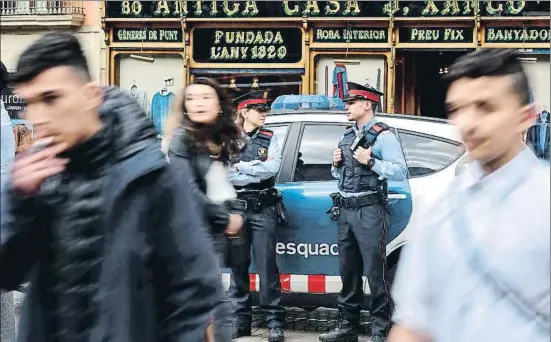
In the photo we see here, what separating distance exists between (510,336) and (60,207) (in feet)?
3.87

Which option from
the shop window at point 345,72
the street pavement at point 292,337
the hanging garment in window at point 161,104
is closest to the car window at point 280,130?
the street pavement at point 292,337

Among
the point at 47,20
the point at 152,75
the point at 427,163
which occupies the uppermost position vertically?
the point at 47,20

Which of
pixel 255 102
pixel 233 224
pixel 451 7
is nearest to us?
pixel 233 224

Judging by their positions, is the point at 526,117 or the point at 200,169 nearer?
the point at 526,117

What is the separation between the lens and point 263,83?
1742 cm

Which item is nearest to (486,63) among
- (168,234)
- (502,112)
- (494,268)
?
(502,112)

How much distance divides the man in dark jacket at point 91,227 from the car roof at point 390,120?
17.3ft

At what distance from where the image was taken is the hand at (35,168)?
103 inches

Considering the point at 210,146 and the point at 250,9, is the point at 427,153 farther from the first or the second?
the point at 250,9

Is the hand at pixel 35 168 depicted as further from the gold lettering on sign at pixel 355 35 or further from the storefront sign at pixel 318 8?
the gold lettering on sign at pixel 355 35

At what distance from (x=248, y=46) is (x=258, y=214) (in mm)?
10321

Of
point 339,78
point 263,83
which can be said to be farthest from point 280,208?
point 263,83

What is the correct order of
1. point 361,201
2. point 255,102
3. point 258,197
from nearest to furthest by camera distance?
1. point 361,201
2. point 258,197
3. point 255,102

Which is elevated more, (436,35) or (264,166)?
(436,35)
